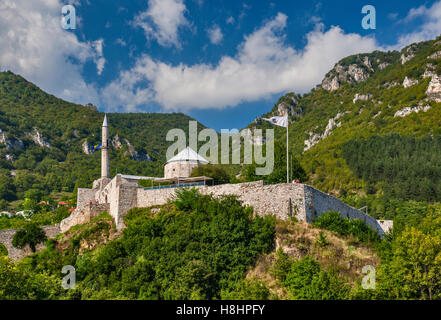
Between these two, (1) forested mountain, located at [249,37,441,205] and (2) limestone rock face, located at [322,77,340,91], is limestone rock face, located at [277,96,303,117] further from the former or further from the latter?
(2) limestone rock face, located at [322,77,340,91]

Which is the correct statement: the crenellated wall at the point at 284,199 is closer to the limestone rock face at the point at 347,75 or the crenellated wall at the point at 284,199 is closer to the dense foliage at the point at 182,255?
the dense foliage at the point at 182,255

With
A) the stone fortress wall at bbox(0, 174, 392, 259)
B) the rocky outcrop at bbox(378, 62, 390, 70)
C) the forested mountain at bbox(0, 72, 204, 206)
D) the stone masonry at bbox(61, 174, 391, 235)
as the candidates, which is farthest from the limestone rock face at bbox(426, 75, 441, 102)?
the stone masonry at bbox(61, 174, 391, 235)

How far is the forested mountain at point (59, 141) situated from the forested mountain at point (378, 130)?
4455 centimetres

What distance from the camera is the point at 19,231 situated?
3941 cm

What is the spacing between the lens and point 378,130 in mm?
102062

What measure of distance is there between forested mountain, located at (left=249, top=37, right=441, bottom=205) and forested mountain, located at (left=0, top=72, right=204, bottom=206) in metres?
44.5

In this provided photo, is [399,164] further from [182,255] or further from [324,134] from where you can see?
[182,255]

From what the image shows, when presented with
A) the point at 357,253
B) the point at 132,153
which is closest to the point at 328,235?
the point at 357,253

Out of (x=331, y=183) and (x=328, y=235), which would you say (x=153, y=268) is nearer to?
(x=328, y=235)

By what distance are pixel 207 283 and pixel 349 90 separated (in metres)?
148

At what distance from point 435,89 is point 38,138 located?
126074 mm

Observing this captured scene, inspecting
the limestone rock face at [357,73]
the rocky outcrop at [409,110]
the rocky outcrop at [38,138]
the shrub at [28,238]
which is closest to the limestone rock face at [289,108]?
the limestone rock face at [357,73]

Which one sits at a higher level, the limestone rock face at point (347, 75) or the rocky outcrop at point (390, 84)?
A: the limestone rock face at point (347, 75)

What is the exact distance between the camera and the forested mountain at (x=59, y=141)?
117938 millimetres
